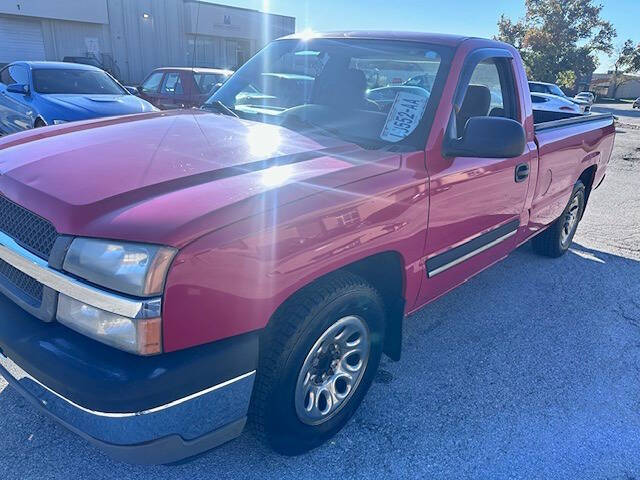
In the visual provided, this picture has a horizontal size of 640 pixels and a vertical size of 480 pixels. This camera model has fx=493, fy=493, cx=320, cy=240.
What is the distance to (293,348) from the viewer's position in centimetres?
197

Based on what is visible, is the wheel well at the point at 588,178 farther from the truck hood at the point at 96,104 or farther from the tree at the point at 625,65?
the tree at the point at 625,65

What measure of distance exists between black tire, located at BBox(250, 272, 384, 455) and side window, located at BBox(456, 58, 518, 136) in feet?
5.19

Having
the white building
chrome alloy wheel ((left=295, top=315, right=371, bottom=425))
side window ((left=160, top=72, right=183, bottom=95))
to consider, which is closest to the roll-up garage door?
the white building

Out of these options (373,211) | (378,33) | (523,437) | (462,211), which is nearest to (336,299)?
(373,211)

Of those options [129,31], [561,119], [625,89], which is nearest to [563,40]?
[625,89]

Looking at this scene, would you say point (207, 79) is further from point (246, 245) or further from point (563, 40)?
point (563, 40)

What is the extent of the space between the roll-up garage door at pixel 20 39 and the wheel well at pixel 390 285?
2693 centimetres

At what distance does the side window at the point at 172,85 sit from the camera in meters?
10.2

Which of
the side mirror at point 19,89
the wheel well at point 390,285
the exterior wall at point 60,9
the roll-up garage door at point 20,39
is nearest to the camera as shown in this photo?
the wheel well at point 390,285

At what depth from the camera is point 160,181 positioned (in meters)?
1.91

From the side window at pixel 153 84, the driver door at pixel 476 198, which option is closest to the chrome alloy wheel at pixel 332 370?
the driver door at pixel 476 198

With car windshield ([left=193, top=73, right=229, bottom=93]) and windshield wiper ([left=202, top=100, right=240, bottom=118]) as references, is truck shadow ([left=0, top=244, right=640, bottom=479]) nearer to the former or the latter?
windshield wiper ([left=202, top=100, right=240, bottom=118])

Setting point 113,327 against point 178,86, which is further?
point 178,86

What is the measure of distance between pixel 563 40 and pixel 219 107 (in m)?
49.2
